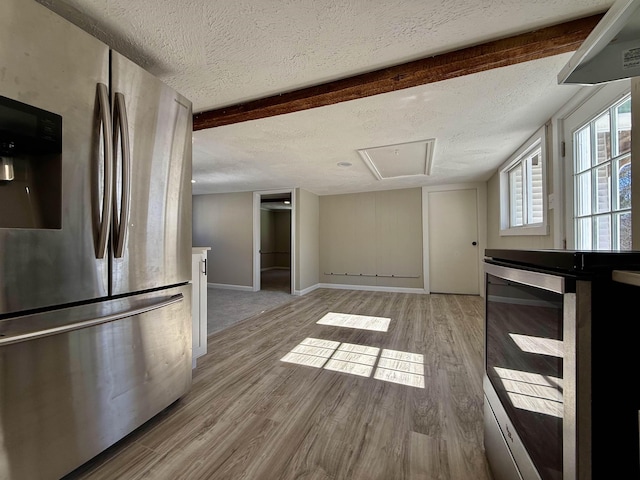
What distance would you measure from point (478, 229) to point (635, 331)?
474cm

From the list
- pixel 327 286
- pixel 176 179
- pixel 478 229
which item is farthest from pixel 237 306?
pixel 478 229

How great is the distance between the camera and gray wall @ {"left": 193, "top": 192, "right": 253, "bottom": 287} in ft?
18.1

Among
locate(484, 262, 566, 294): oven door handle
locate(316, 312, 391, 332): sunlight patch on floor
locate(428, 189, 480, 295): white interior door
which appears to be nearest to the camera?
locate(484, 262, 566, 294): oven door handle

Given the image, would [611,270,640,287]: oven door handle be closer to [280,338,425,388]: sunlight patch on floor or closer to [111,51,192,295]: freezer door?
[280,338,425,388]: sunlight patch on floor

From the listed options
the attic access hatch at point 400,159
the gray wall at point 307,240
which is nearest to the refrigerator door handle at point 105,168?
the attic access hatch at point 400,159

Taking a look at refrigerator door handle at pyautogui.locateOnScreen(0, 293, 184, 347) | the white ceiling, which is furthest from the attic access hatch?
refrigerator door handle at pyautogui.locateOnScreen(0, 293, 184, 347)

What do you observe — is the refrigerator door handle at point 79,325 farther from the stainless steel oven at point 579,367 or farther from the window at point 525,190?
the window at point 525,190

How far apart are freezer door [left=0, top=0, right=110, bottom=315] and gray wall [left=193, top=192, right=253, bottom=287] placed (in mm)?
4382

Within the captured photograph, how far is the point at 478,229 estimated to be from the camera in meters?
4.71

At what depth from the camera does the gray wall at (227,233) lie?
5527mm

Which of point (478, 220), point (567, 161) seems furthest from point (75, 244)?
point (478, 220)

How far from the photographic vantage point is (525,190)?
9.82ft

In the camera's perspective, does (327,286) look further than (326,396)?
Yes

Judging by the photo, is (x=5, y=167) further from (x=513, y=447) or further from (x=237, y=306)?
(x=237, y=306)
